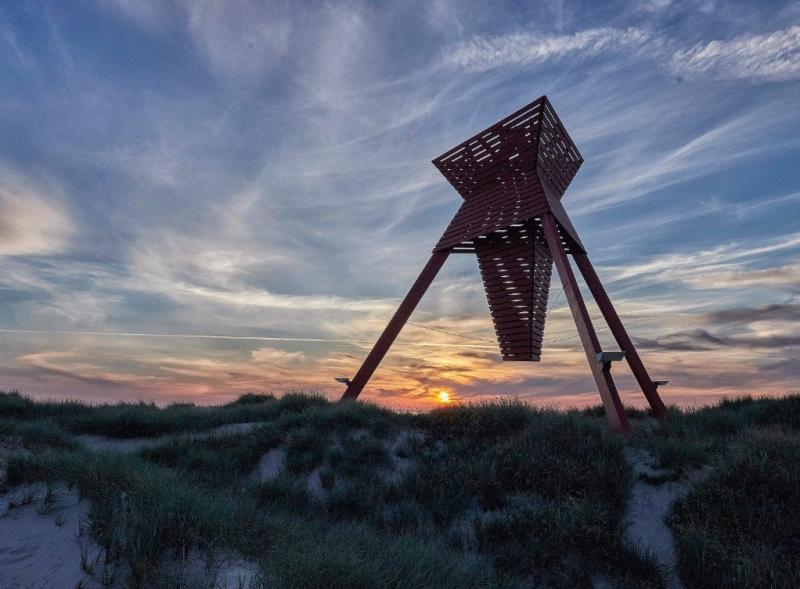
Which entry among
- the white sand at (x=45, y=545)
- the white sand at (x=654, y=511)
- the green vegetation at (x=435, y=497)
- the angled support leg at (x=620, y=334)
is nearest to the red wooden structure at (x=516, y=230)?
the angled support leg at (x=620, y=334)

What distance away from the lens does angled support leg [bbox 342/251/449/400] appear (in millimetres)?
13977

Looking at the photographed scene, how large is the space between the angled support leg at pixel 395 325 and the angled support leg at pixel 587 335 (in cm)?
346

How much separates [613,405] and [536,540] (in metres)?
4.65

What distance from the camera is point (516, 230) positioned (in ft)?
45.9

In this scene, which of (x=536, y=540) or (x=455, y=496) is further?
(x=455, y=496)

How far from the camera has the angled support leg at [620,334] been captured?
43.2 feet

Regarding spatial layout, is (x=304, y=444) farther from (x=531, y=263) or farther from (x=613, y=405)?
(x=531, y=263)

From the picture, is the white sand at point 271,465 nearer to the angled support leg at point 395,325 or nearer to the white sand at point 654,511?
the angled support leg at point 395,325

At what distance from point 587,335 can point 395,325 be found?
5.46m

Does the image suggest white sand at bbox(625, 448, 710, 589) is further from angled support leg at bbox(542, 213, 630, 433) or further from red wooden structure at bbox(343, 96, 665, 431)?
red wooden structure at bbox(343, 96, 665, 431)

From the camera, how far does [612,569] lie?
648 cm

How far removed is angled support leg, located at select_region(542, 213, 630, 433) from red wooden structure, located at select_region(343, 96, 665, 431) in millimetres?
124

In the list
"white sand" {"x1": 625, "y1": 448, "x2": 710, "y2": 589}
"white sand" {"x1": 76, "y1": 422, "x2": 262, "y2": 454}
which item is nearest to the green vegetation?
"white sand" {"x1": 625, "y1": 448, "x2": 710, "y2": 589}

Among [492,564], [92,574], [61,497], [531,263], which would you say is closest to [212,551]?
[92,574]
